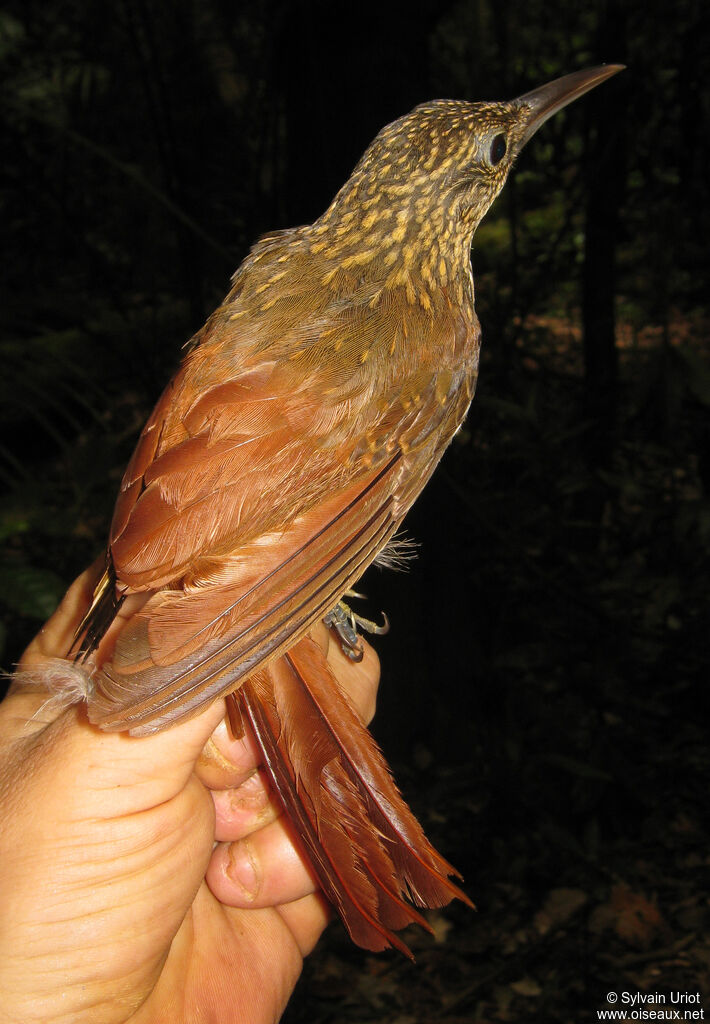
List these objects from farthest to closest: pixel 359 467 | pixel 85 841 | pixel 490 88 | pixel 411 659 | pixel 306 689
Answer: pixel 490 88, pixel 411 659, pixel 306 689, pixel 359 467, pixel 85 841

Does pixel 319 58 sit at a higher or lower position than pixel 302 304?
higher

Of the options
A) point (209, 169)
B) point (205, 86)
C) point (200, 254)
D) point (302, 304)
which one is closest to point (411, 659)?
point (302, 304)

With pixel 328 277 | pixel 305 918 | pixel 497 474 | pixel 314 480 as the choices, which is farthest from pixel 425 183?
pixel 497 474

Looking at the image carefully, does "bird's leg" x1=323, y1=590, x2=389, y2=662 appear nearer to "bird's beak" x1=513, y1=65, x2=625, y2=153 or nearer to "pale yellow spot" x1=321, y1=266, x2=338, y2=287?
"pale yellow spot" x1=321, y1=266, x2=338, y2=287

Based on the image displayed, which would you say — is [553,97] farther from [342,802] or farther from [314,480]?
[342,802]

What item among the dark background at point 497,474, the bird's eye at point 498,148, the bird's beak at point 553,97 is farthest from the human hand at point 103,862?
the bird's beak at point 553,97

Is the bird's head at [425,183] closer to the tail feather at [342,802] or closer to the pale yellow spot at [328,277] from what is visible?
the pale yellow spot at [328,277]

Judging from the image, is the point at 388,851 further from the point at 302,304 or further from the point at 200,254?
the point at 200,254
